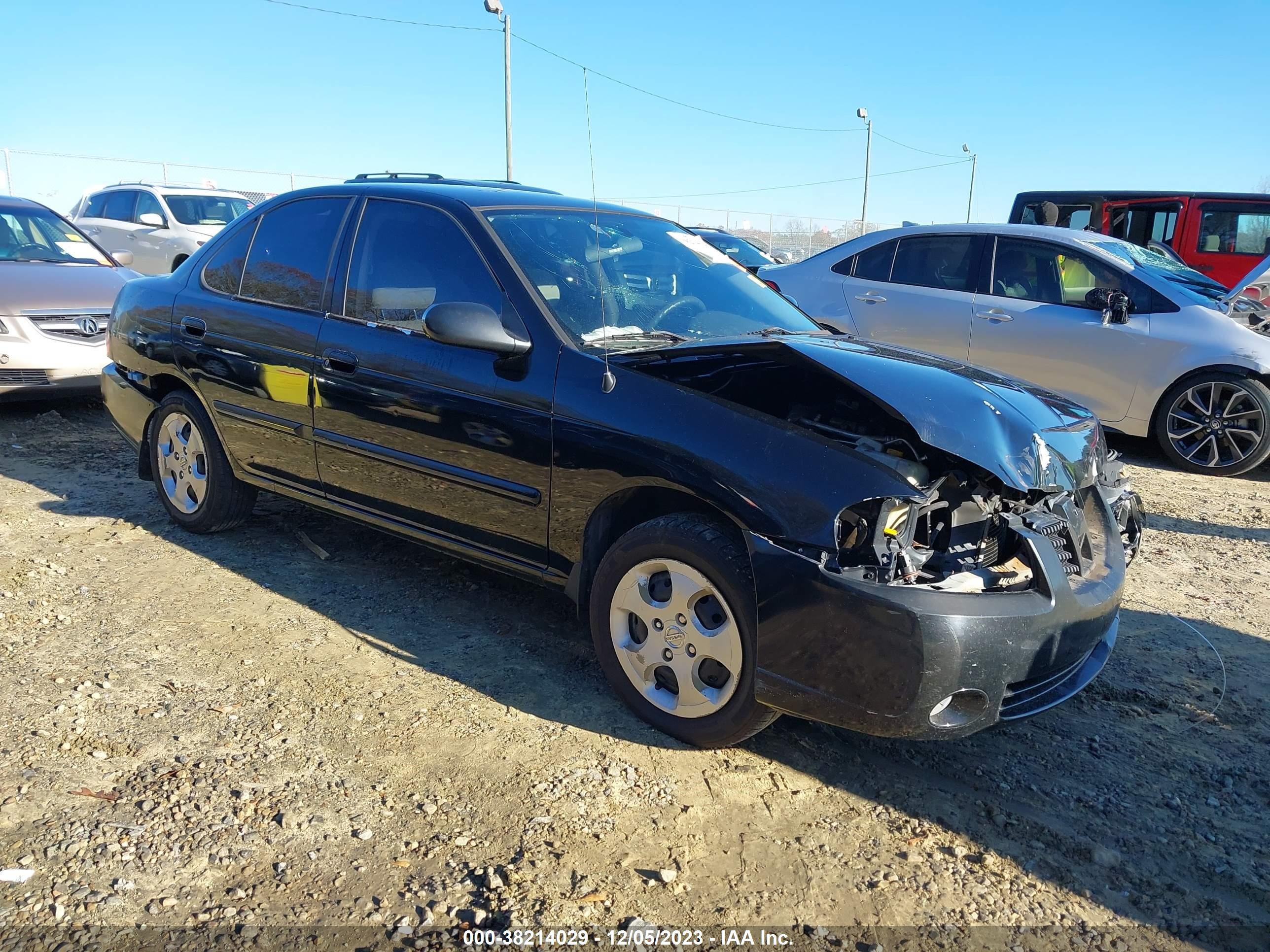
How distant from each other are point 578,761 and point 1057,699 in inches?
57.5

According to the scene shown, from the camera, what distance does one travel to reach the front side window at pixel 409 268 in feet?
11.8

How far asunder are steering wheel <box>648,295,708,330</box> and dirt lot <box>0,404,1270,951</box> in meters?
1.28

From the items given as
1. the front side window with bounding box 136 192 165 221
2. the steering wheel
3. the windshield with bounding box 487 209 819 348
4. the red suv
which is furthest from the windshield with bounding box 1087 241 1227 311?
the front side window with bounding box 136 192 165 221

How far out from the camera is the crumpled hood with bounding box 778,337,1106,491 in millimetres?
2812

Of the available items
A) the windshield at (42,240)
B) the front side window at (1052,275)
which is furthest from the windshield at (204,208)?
the front side window at (1052,275)

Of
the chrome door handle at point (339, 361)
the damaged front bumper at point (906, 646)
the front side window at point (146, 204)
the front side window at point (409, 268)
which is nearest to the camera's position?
the damaged front bumper at point (906, 646)

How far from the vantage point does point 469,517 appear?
3.61 metres

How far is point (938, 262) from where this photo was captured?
25.1ft

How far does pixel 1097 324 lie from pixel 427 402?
5351mm

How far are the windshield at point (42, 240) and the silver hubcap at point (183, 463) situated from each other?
404 centimetres

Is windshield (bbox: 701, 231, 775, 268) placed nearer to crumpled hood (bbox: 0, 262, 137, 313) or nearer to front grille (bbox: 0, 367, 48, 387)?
crumpled hood (bbox: 0, 262, 137, 313)

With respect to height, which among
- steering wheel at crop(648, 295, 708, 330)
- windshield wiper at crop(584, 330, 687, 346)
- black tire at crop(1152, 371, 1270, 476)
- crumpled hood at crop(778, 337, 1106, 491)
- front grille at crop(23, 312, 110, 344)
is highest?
steering wheel at crop(648, 295, 708, 330)

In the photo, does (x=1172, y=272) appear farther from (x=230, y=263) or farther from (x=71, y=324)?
(x=71, y=324)

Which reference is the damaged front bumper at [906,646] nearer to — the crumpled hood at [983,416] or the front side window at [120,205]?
the crumpled hood at [983,416]
